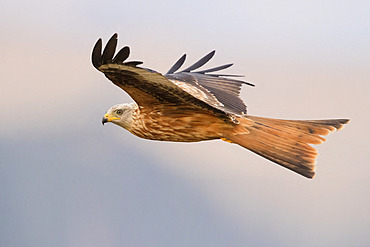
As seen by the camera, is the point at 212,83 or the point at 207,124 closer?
the point at 207,124

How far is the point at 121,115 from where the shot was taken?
24.5ft

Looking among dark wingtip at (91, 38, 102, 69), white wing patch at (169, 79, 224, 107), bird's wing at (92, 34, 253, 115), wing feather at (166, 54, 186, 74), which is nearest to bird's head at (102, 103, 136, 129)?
bird's wing at (92, 34, 253, 115)

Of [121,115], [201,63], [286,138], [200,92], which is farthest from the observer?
[201,63]

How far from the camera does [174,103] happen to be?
7109 mm

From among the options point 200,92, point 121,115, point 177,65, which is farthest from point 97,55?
point 177,65

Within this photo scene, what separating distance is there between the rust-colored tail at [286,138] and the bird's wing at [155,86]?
0.97 feet

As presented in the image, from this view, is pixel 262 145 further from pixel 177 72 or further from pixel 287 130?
pixel 177 72

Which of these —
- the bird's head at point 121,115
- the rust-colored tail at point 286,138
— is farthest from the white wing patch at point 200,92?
the bird's head at point 121,115

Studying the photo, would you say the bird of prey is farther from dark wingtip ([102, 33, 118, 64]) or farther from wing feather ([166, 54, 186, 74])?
wing feather ([166, 54, 186, 74])

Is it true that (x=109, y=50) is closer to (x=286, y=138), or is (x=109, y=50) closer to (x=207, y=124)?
(x=207, y=124)

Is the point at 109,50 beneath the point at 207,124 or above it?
above

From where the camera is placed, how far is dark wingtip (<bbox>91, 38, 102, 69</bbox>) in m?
5.97

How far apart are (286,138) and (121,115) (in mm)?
1777

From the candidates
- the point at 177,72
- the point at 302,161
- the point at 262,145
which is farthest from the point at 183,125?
the point at 177,72
